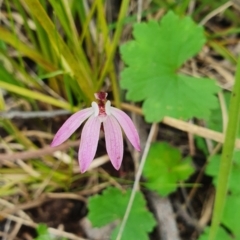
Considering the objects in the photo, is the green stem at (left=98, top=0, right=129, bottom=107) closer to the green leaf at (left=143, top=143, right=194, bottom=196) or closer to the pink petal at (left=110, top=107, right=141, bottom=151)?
the green leaf at (left=143, top=143, right=194, bottom=196)

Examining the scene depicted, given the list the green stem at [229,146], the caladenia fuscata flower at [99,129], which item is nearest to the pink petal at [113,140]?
the caladenia fuscata flower at [99,129]

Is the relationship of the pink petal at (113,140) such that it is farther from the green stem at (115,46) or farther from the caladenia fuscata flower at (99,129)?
the green stem at (115,46)

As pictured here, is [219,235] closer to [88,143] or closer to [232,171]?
[232,171]

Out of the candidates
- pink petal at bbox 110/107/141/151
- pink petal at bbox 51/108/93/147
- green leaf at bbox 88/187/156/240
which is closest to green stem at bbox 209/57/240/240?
pink petal at bbox 110/107/141/151

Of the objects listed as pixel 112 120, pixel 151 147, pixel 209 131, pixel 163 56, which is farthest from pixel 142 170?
pixel 112 120

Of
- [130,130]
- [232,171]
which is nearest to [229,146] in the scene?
[130,130]
